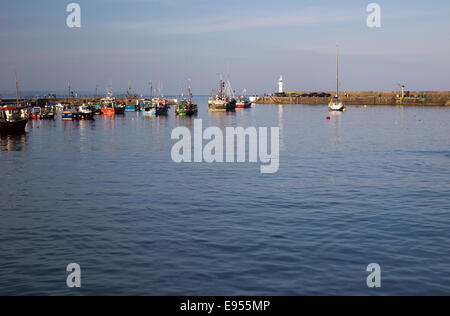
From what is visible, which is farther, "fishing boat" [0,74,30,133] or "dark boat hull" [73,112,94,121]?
"dark boat hull" [73,112,94,121]

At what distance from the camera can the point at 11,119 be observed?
8875 cm

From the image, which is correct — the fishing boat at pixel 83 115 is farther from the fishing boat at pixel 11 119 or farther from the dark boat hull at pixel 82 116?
the fishing boat at pixel 11 119

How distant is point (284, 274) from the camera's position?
16.6 metres

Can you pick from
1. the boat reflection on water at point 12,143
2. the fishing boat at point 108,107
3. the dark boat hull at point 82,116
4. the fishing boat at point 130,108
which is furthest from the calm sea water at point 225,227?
the fishing boat at point 130,108

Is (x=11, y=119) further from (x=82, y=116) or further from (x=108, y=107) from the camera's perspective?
(x=108, y=107)

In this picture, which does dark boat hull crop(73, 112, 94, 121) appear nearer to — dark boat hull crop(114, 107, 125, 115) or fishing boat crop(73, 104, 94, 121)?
fishing boat crop(73, 104, 94, 121)

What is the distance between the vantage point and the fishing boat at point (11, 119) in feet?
281

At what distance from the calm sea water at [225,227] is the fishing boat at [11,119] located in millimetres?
44081

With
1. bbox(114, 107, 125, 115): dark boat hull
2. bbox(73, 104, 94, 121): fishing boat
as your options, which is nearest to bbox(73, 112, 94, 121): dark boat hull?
bbox(73, 104, 94, 121): fishing boat

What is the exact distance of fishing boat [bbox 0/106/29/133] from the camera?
85.5 meters

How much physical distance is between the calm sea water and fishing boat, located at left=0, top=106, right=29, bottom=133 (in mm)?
44081

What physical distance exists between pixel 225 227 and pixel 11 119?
256 ft
